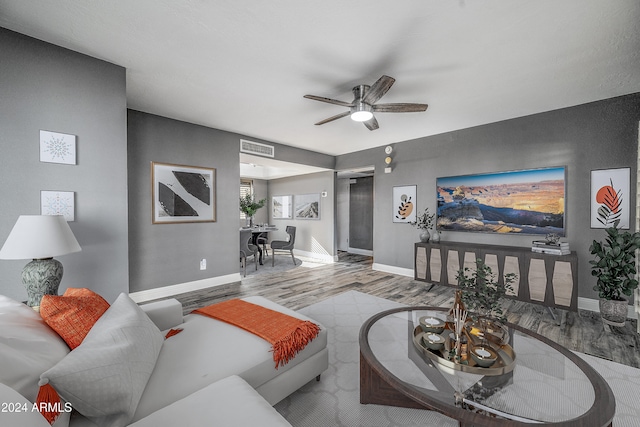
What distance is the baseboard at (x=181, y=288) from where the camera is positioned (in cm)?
347

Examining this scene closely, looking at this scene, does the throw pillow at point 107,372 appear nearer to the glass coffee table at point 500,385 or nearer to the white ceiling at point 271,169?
the glass coffee table at point 500,385

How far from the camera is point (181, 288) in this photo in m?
3.80

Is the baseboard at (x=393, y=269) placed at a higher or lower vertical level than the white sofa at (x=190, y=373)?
lower

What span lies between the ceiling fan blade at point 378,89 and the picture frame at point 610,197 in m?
2.94

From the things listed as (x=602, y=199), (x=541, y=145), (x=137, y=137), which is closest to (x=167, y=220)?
(x=137, y=137)

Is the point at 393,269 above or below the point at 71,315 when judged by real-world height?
below

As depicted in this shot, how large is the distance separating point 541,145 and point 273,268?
4.95m

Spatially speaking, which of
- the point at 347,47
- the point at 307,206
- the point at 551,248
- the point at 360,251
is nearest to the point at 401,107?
the point at 347,47

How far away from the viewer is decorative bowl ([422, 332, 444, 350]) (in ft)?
4.95

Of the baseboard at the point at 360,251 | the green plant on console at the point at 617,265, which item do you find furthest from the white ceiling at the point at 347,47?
the baseboard at the point at 360,251

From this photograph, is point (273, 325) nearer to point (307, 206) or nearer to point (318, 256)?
point (318, 256)

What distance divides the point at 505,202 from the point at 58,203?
514 cm

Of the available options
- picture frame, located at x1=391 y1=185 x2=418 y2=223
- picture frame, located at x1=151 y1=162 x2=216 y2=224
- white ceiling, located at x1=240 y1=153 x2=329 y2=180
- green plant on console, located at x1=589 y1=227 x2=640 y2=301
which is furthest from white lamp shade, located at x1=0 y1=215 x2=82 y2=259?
green plant on console, located at x1=589 y1=227 x2=640 y2=301

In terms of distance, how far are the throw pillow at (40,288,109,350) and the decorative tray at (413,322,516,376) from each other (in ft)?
5.82
